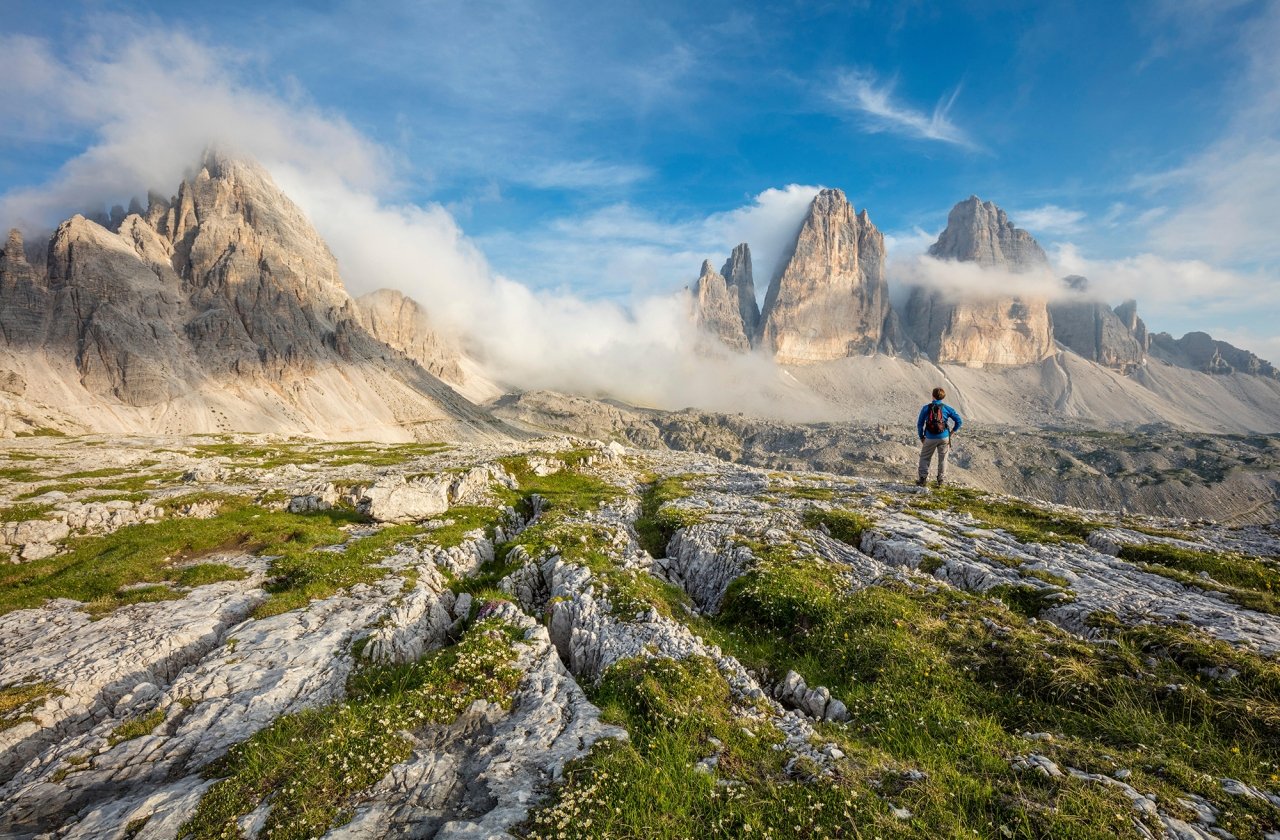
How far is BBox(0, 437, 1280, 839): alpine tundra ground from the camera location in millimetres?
7961

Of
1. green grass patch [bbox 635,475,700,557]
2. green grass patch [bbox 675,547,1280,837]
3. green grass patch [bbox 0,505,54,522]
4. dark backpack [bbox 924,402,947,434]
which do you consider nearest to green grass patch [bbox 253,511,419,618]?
green grass patch [bbox 635,475,700,557]

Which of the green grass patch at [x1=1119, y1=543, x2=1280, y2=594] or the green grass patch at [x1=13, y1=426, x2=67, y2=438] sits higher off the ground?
the green grass patch at [x1=1119, y1=543, x2=1280, y2=594]

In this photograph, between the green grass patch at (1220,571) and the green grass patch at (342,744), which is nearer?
the green grass patch at (342,744)

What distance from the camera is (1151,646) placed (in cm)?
1199

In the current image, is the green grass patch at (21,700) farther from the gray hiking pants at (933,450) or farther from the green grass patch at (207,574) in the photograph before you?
the gray hiking pants at (933,450)

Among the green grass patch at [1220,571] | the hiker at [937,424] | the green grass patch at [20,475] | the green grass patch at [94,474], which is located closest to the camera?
the green grass patch at [1220,571]

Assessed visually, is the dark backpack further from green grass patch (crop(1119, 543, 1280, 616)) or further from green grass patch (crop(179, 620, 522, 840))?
green grass patch (crop(179, 620, 522, 840))

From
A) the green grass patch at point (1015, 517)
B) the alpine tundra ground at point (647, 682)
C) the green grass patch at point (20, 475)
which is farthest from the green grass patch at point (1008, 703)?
the green grass patch at point (20, 475)

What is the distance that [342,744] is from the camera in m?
9.67

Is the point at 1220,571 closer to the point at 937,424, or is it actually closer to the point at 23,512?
the point at 937,424

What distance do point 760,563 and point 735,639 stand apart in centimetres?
444

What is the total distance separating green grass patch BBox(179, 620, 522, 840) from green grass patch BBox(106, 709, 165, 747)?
9.75ft

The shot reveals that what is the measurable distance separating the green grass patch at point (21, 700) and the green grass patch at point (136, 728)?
10.9 ft

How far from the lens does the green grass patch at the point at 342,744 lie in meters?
8.18
